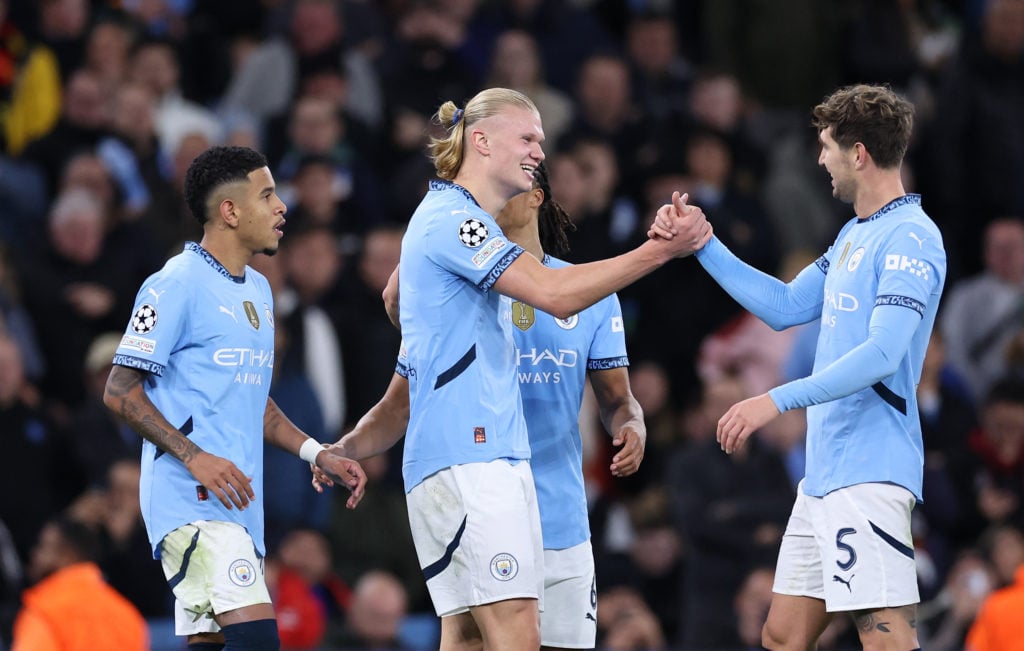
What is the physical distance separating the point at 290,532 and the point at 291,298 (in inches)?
68.2

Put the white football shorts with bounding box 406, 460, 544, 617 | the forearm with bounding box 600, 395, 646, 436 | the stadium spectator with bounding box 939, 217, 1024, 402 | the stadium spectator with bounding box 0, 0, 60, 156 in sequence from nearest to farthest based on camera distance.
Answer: the white football shorts with bounding box 406, 460, 544, 617 < the forearm with bounding box 600, 395, 646, 436 < the stadium spectator with bounding box 0, 0, 60, 156 < the stadium spectator with bounding box 939, 217, 1024, 402

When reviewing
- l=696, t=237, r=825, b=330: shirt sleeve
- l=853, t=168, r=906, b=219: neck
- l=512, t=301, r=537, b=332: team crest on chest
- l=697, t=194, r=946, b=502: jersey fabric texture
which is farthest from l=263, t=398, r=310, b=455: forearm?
l=853, t=168, r=906, b=219: neck

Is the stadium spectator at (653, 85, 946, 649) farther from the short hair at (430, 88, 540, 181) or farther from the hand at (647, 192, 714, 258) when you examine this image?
the short hair at (430, 88, 540, 181)

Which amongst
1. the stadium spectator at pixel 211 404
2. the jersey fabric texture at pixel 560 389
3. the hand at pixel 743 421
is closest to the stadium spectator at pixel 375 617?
the jersey fabric texture at pixel 560 389

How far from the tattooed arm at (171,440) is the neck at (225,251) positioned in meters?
0.60

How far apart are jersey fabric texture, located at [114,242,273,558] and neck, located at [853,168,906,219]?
8.42ft

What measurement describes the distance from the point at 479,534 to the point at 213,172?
6.51 ft

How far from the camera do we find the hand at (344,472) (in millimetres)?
7020

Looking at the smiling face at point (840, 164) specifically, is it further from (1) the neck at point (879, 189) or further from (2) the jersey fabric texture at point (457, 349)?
(2) the jersey fabric texture at point (457, 349)

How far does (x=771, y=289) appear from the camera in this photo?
7.30 meters

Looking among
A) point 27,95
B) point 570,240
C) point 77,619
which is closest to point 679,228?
point 77,619

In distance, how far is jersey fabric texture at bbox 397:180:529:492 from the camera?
6367mm

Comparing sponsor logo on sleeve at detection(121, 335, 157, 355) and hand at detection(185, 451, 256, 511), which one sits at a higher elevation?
sponsor logo on sleeve at detection(121, 335, 157, 355)

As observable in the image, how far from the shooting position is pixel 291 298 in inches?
483
